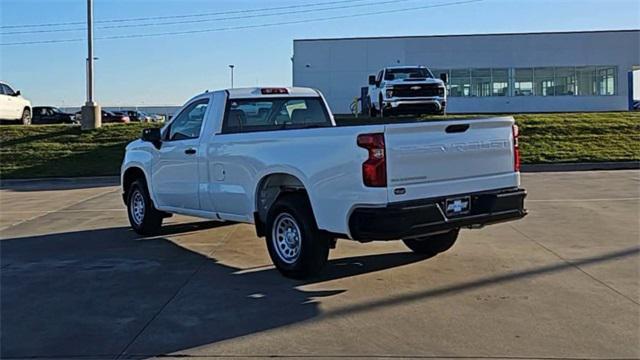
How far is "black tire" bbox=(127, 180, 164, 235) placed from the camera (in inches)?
387

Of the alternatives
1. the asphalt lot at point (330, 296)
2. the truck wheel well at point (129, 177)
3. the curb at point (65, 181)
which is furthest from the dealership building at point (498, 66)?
the asphalt lot at point (330, 296)

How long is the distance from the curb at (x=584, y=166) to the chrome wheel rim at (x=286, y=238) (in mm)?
14425

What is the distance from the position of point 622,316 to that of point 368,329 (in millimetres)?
2110

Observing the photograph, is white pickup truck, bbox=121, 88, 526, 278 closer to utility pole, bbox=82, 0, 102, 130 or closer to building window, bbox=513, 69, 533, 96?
utility pole, bbox=82, 0, 102, 130

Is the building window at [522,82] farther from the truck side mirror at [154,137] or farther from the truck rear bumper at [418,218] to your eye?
the truck rear bumper at [418,218]

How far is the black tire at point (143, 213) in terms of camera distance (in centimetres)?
983

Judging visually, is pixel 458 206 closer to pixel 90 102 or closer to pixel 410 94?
pixel 410 94

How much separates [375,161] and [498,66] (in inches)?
1823

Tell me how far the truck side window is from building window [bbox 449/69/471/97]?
139 feet

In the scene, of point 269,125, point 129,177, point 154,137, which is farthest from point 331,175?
point 129,177

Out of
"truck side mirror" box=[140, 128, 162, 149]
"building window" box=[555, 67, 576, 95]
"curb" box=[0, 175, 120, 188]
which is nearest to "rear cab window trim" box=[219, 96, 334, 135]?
"truck side mirror" box=[140, 128, 162, 149]

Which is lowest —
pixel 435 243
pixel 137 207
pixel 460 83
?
pixel 435 243

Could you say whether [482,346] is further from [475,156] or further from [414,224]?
[475,156]

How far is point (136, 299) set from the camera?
6.36m
